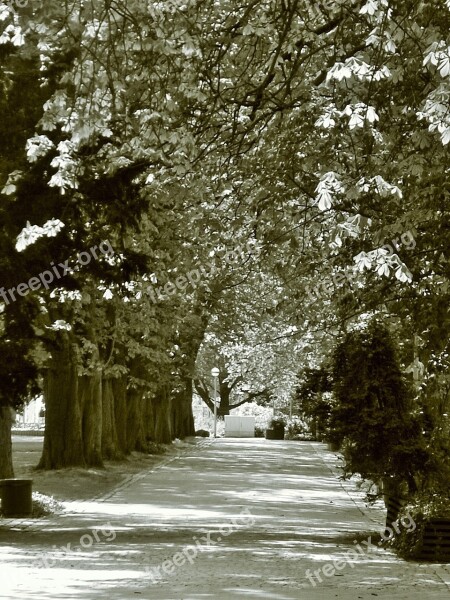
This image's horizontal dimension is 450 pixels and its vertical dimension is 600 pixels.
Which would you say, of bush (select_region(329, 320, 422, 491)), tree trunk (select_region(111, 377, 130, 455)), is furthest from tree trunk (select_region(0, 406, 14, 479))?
tree trunk (select_region(111, 377, 130, 455))

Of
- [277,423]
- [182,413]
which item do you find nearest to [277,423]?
[277,423]

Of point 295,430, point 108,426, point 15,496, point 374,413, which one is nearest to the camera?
point 374,413

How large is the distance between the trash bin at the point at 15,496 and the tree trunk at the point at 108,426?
51.8 ft

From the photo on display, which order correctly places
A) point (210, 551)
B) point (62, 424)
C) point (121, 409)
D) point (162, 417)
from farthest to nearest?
point (162, 417), point (121, 409), point (62, 424), point (210, 551)

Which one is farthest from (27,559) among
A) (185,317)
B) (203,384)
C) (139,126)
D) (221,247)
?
(203,384)

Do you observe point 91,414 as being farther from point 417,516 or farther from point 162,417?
point 162,417

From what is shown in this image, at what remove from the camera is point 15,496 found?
19.0m

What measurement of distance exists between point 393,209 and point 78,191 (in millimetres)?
3988

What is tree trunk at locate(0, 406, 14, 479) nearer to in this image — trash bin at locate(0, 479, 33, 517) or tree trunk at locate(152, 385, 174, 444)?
trash bin at locate(0, 479, 33, 517)

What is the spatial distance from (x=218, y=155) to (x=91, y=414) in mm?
16835

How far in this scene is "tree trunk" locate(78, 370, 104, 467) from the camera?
30.7 m

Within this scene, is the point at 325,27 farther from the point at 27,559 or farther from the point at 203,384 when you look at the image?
the point at 203,384

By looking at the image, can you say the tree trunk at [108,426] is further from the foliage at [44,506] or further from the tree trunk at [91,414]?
the foliage at [44,506]

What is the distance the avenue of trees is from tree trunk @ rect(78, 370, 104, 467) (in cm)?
675
